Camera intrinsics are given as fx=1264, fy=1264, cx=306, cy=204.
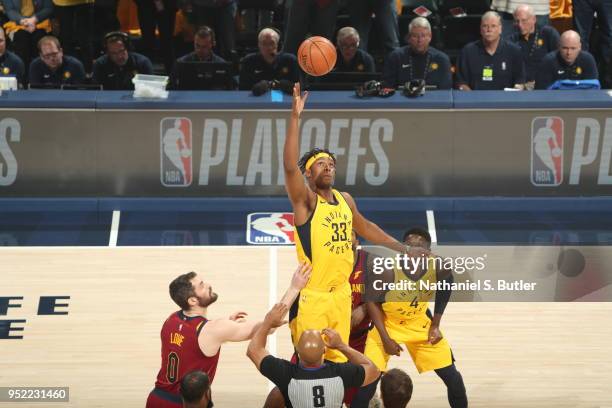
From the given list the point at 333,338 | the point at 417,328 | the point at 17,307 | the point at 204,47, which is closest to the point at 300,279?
the point at 333,338

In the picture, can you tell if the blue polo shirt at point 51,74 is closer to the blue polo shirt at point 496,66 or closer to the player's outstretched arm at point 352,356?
the blue polo shirt at point 496,66

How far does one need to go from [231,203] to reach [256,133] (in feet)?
3.31

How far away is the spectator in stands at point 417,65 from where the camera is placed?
57.6 ft

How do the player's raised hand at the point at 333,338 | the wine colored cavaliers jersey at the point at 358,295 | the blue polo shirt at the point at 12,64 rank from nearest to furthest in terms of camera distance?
the player's raised hand at the point at 333,338 → the wine colored cavaliers jersey at the point at 358,295 → the blue polo shirt at the point at 12,64

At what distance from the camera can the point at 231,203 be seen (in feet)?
55.5

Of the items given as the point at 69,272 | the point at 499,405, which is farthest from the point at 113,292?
the point at 499,405

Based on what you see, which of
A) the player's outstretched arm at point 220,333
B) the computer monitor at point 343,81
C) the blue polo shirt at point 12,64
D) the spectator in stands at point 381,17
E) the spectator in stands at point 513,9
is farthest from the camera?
the spectator in stands at point 513,9

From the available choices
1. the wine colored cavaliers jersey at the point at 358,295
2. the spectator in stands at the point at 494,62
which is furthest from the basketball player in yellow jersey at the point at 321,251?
the spectator in stands at the point at 494,62

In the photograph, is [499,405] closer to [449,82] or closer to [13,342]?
[13,342]

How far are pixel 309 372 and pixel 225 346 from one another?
3.88 meters

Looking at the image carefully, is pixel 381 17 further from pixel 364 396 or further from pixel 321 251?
pixel 364 396

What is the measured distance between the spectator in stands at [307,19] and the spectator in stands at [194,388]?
966cm

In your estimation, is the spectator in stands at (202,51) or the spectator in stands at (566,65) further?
the spectator in stands at (202,51)

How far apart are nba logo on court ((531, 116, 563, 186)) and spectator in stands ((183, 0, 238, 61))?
16.1 ft
